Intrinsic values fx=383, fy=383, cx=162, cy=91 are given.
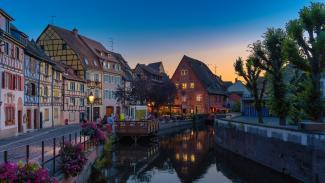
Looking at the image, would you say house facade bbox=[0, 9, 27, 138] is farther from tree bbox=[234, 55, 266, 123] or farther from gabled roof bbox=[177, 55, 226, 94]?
gabled roof bbox=[177, 55, 226, 94]

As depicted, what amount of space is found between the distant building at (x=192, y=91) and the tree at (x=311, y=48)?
66882 millimetres

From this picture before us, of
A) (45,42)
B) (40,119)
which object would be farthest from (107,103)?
(40,119)

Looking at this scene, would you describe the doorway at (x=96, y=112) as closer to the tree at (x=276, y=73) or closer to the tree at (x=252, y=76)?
the tree at (x=252, y=76)

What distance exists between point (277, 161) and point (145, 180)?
7775mm

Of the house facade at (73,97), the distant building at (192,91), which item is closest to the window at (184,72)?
the distant building at (192,91)

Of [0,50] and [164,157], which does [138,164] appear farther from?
[0,50]

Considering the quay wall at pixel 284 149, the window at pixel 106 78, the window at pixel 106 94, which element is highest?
the window at pixel 106 78

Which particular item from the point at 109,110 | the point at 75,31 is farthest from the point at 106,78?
the point at 75,31

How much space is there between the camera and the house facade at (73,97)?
5231cm

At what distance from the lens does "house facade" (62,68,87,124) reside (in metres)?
52.3

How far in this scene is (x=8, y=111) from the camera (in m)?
31.4

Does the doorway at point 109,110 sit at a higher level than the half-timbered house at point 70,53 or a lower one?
lower

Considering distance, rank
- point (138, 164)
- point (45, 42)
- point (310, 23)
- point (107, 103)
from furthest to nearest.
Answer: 1. point (107, 103)
2. point (45, 42)
3. point (138, 164)
4. point (310, 23)

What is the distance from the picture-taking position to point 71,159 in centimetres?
1345
